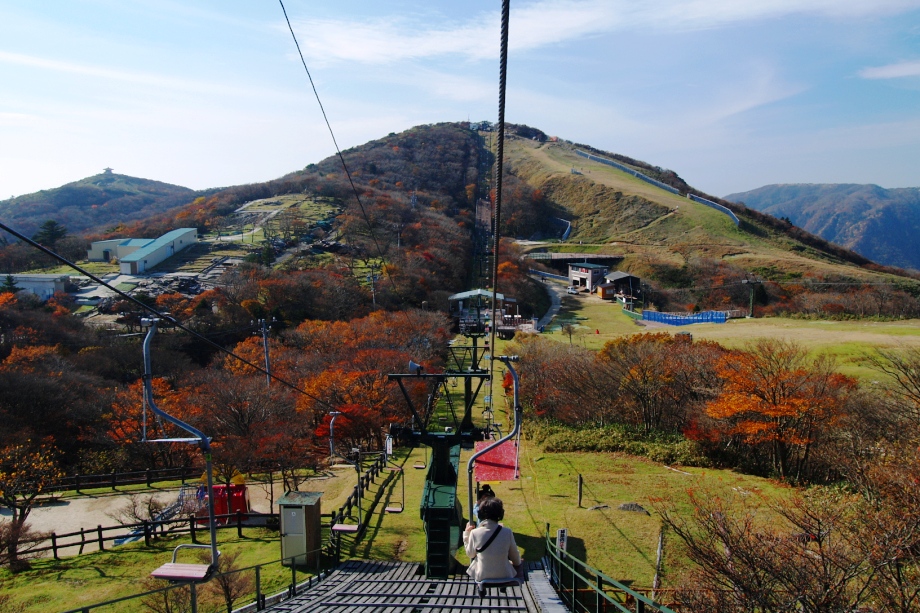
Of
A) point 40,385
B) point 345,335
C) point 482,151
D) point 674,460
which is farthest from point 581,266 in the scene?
point 482,151

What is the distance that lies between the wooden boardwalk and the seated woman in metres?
1.44

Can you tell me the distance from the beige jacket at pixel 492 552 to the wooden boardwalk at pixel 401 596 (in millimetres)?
1431

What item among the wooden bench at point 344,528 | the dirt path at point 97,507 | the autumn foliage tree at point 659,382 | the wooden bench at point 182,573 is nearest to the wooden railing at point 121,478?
the dirt path at point 97,507

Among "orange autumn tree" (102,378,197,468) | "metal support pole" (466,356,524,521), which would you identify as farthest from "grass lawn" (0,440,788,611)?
"orange autumn tree" (102,378,197,468)

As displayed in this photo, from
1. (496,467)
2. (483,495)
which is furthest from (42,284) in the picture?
(483,495)

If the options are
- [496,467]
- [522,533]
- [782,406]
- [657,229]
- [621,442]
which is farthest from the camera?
[657,229]

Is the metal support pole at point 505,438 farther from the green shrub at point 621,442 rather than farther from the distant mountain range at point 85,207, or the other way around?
the distant mountain range at point 85,207

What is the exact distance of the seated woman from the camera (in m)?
4.93

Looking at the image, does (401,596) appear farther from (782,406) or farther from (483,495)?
(782,406)

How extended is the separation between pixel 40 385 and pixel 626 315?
127 ft

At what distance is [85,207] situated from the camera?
113m

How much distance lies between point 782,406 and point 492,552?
521 inches

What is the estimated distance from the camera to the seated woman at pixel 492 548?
4926 millimetres

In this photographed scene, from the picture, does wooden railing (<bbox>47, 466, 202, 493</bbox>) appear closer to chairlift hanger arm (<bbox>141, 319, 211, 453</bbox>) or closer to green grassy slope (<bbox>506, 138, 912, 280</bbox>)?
chairlift hanger arm (<bbox>141, 319, 211, 453</bbox>)
